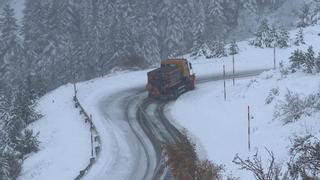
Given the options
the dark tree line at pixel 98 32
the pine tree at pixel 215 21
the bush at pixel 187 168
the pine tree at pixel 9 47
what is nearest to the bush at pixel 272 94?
the bush at pixel 187 168

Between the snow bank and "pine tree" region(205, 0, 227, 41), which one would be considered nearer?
the snow bank

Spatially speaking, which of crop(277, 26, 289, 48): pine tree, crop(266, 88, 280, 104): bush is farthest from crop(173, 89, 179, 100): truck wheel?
crop(277, 26, 289, 48): pine tree

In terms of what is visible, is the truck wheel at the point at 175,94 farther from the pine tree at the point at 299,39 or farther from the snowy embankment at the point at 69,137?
the pine tree at the point at 299,39

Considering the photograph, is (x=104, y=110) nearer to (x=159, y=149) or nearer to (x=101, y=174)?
(x=159, y=149)

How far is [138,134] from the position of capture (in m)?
27.3

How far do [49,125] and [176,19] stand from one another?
4009 cm

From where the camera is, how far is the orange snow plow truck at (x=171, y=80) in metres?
33.9

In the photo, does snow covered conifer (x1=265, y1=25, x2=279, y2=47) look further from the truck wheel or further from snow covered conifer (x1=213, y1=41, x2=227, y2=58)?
the truck wheel

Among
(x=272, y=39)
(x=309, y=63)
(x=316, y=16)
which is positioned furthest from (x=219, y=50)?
(x=309, y=63)

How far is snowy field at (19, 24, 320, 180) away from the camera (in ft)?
73.7

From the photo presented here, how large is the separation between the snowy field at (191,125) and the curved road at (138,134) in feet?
1.40

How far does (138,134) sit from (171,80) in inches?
312

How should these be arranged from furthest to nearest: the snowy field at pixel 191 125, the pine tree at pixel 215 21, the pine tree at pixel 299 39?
1. the pine tree at pixel 215 21
2. the pine tree at pixel 299 39
3. the snowy field at pixel 191 125

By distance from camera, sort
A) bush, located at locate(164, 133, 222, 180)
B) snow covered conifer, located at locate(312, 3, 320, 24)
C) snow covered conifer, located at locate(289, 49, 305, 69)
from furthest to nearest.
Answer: snow covered conifer, located at locate(312, 3, 320, 24)
snow covered conifer, located at locate(289, 49, 305, 69)
bush, located at locate(164, 133, 222, 180)
